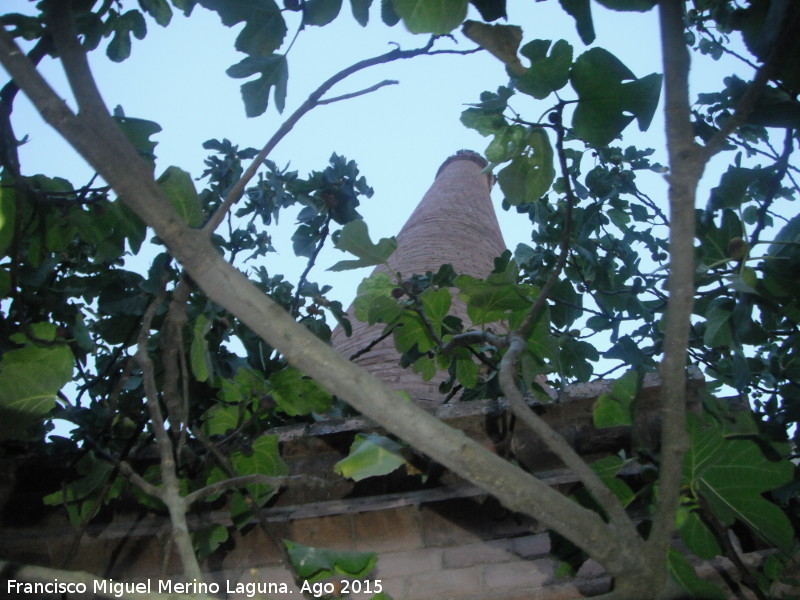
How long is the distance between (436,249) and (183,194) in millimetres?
Result: 3732

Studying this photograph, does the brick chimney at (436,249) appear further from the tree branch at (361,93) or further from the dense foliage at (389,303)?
the tree branch at (361,93)

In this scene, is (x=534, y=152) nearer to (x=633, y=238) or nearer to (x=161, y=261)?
(x=161, y=261)

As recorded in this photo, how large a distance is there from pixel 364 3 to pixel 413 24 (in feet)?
1.95

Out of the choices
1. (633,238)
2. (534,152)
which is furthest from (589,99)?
(633,238)

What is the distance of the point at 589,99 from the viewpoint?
4.67 feet

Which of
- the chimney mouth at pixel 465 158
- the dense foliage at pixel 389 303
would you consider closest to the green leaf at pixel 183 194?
the dense foliage at pixel 389 303

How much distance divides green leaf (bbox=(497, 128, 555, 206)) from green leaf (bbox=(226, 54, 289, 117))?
65 centimetres

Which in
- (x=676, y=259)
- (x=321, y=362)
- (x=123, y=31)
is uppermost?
(x=123, y=31)

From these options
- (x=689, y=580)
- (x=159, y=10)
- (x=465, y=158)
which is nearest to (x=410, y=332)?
(x=689, y=580)

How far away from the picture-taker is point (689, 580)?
130 cm

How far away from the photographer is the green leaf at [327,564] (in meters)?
1.38

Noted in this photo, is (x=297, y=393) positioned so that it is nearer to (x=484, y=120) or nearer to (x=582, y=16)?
(x=484, y=120)

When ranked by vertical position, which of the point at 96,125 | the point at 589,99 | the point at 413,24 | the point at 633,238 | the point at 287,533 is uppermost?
the point at 633,238

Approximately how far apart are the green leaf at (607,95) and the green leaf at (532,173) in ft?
0.63
